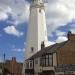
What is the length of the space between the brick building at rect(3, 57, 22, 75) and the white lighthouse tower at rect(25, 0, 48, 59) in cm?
1204

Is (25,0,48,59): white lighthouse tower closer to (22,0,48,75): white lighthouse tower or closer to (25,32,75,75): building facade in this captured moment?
(22,0,48,75): white lighthouse tower

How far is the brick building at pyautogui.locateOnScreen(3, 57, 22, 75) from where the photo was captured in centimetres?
8675

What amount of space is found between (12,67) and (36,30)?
17.8 meters

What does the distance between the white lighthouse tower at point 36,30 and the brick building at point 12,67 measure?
1204 cm

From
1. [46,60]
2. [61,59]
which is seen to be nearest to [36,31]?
[46,60]

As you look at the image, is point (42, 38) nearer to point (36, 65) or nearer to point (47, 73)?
point (36, 65)

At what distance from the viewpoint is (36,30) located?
249 feet

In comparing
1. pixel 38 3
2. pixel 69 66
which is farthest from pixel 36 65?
pixel 38 3

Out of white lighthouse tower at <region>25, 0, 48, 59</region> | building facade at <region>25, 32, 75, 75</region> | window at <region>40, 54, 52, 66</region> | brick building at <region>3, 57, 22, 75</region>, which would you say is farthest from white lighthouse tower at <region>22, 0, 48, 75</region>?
building facade at <region>25, 32, 75, 75</region>

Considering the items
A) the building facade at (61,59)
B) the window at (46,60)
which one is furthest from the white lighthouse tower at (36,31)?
the building facade at (61,59)

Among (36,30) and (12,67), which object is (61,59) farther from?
(12,67)

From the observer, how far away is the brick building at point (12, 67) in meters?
86.8

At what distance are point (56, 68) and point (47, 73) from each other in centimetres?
432

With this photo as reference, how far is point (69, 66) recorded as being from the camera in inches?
1977
